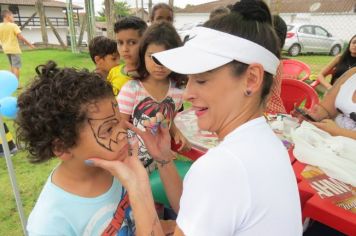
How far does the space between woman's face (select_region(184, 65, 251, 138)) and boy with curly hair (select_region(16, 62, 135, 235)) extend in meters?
0.38

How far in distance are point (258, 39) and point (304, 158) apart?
967mm

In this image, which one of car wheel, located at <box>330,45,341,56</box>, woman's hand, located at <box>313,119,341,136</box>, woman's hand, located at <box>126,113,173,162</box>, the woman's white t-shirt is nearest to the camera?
the woman's white t-shirt

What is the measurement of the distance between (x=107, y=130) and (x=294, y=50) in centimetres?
1345

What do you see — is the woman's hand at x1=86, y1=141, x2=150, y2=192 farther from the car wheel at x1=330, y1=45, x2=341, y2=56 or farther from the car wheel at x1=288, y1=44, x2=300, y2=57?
the car wheel at x1=330, y1=45, x2=341, y2=56

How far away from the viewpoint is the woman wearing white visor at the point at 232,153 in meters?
0.77

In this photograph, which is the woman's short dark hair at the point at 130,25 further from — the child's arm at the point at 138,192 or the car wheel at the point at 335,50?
the car wheel at the point at 335,50

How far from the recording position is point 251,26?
960 millimetres

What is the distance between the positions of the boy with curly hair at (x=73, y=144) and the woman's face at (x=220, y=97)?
380mm

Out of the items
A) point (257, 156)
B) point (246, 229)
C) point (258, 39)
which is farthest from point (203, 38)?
point (246, 229)

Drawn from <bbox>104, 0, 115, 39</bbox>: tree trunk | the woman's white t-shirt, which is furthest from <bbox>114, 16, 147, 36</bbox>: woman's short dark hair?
<bbox>104, 0, 115, 39</bbox>: tree trunk

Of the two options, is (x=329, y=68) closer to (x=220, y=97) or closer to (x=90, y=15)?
(x=220, y=97)

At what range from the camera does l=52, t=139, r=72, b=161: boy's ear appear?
1.11m

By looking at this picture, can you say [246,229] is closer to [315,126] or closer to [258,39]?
[258,39]

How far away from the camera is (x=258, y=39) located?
95 cm
